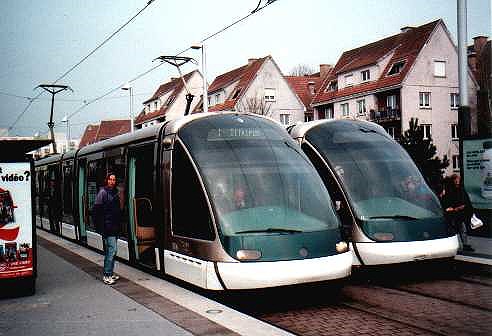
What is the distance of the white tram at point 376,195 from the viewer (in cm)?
938

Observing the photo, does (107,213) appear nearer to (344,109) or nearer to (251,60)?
(344,109)

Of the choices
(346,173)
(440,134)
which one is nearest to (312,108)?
(440,134)

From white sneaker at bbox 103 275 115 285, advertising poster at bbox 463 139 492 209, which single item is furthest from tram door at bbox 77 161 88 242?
advertising poster at bbox 463 139 492 209

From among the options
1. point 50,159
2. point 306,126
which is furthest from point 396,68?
point 306,126

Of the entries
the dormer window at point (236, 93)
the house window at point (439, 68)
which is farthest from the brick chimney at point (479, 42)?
the dormer window at point (236, 93)

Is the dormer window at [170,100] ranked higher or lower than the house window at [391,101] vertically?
higher

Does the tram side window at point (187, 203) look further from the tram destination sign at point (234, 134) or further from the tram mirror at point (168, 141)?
the tram destination sign at point (234, 134)

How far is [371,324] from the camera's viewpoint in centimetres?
705

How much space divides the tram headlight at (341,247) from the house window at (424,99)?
1629 inches

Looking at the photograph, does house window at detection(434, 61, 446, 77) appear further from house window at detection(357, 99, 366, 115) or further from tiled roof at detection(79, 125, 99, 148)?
tiled roof at detection(79, 125, 99, 148)

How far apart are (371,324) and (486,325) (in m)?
1.30

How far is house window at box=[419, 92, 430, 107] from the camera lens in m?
47.4

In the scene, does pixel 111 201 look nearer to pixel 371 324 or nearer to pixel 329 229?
pixel 329 229

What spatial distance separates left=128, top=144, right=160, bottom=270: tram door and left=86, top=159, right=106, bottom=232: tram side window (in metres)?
2.61
